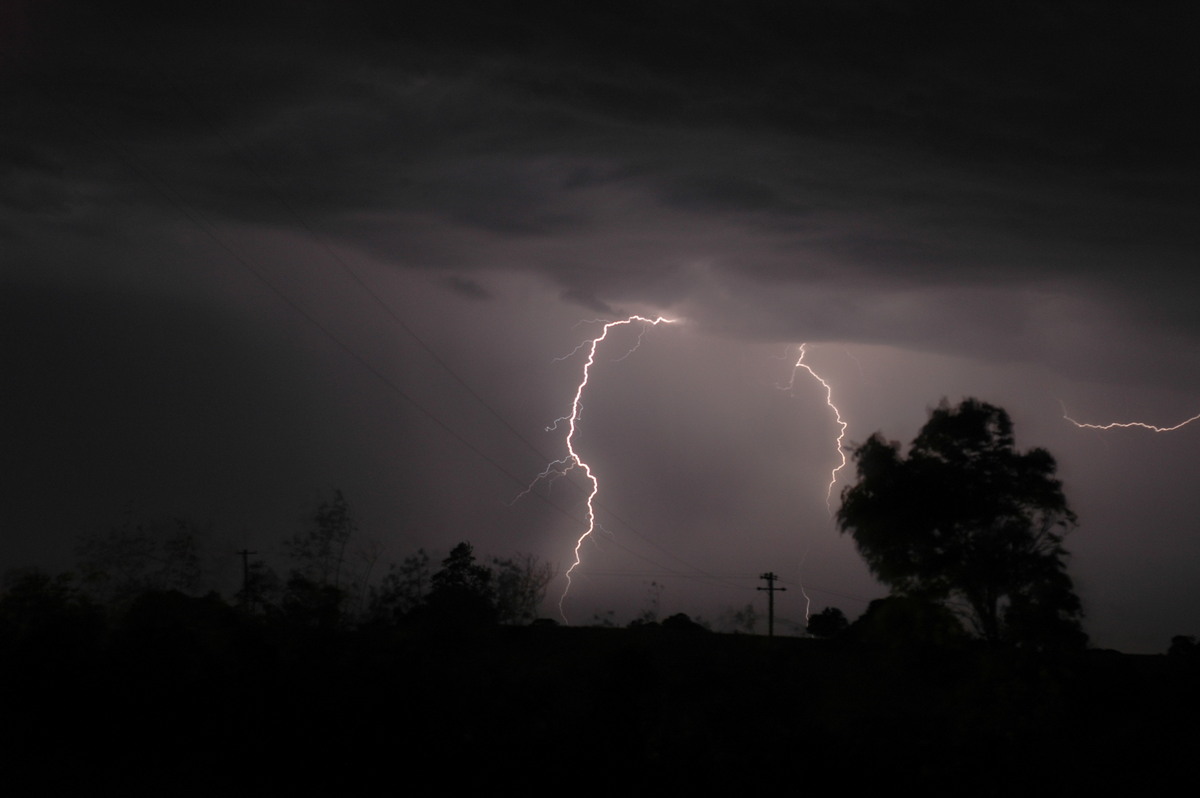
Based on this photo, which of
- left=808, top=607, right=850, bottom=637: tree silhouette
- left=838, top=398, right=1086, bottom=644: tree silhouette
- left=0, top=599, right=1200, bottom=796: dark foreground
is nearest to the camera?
left=0, top=599, right=1200, bottom=796: dark foreground

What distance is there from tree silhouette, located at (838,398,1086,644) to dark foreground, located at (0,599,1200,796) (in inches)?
455

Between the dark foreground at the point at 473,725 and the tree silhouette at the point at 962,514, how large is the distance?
37.9ft

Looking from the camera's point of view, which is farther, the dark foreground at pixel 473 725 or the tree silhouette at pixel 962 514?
the tree silhouette at pixel 962 514

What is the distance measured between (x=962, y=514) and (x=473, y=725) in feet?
68.8

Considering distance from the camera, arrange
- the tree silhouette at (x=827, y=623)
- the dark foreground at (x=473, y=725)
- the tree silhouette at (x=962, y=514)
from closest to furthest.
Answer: the dark foreground at (x=473, y=725) < the tree silhouette at (x=962, y=514) < the tree silhouette at (x=827, y=623)

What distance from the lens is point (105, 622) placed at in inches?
661

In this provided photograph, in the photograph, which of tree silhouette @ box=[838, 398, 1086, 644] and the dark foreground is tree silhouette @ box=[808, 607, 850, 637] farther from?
the dark foreground

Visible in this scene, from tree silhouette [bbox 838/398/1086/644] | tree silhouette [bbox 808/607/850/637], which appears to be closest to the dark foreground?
tree silhouette [bbox 838/398/1086/644]

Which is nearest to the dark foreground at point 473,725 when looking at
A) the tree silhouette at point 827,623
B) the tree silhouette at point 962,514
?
the tree silhouette at point 962,514

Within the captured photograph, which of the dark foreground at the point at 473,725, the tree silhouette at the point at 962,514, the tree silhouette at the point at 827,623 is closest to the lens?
the dark foreground at the point at 473,725

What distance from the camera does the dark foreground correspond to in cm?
1046

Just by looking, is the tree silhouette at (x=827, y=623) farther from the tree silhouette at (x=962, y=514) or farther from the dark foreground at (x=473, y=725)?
the dark foreground at (x=473, y=725)

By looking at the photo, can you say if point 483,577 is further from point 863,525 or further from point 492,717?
point 492,717

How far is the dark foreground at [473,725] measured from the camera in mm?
10461
